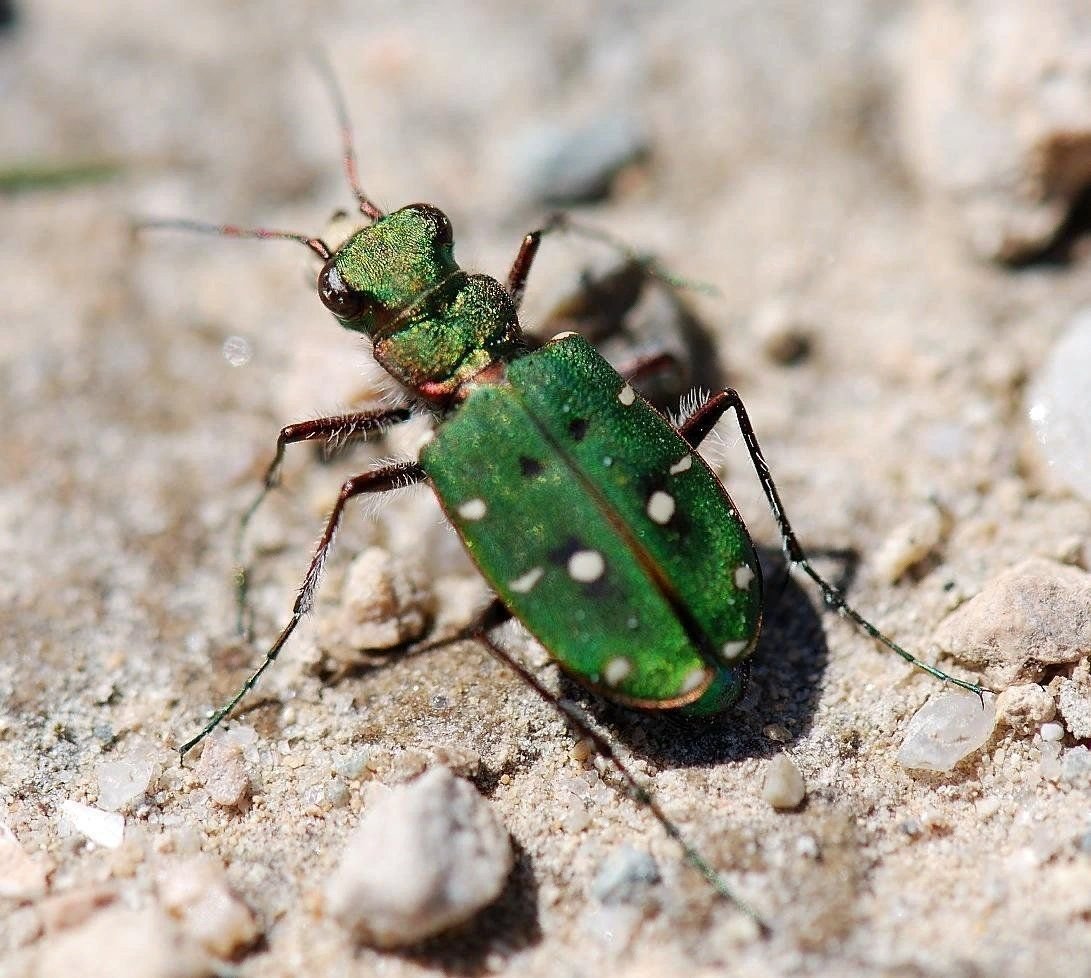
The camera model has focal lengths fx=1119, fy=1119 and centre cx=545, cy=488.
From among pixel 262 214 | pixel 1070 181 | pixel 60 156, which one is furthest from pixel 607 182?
pixel 60 156

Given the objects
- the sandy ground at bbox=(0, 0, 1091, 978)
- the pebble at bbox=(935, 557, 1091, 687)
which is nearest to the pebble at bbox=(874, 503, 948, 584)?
the sandy ground at bbox=(0, 0, 1091, 978)

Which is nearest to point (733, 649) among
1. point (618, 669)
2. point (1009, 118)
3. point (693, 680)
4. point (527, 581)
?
point (693, 680)

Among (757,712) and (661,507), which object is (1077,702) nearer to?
(757,712)

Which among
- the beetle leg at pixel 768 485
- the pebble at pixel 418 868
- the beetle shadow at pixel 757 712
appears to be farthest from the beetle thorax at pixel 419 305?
the pebble at pixel 418 868

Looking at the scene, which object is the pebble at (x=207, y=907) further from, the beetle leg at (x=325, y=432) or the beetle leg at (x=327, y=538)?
the beetle leg at (x=325, y=432)

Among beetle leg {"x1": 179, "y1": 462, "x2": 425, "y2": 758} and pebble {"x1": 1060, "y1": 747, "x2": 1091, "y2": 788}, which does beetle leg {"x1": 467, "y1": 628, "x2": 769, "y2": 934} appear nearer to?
beetle leg {"x1": 179, "y1": 462, "x2": 425, "y2": 758}
